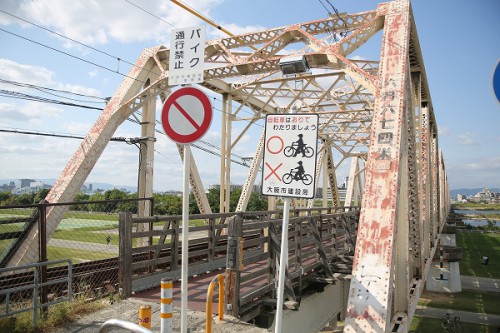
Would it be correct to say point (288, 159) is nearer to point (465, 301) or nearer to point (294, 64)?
point (294, 64)

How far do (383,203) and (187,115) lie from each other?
12.7 ft

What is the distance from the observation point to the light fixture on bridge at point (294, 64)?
8992 millimetres

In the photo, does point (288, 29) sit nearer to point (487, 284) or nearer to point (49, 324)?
point (49, 324)

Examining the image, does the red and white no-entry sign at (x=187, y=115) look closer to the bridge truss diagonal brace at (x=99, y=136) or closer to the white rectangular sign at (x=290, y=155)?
the white rectangular sign at (x=290, y=155)

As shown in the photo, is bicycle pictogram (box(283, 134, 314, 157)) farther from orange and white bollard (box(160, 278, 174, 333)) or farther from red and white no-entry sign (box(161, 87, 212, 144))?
orange and white bollard (box(160, 278, 174, 333))

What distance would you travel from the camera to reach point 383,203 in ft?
21.0

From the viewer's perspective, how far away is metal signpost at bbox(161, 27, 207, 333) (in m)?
3.89

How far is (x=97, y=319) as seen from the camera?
5.42 meters

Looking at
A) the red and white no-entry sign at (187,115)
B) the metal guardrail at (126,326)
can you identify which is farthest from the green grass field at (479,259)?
the metal guardrail at (126,326)

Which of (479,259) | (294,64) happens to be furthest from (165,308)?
(479,259)

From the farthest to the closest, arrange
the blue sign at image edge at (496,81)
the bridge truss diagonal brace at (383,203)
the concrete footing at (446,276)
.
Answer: the concrete footing at (446,276) < the bridge truss diagonal brace at (383,203) < the blue sign at image edge at (496,81)

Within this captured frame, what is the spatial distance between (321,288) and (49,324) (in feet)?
18.9

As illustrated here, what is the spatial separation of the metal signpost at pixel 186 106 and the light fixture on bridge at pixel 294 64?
516cm

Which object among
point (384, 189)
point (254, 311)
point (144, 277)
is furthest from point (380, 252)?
point (144, 277)
